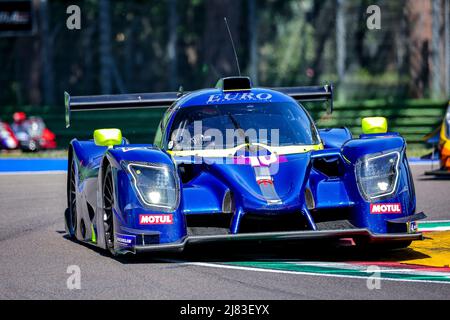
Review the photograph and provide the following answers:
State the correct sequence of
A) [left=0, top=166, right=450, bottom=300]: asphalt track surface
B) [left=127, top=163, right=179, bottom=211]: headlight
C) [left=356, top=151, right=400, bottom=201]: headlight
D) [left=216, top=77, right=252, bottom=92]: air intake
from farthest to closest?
[left=216, top=77, right=252, bottom=92]: air intake
[left=356, top=151, right=400, bottom=201]: headlight
[left=127, top=163, right=179, bottom=211]: headlight
[left=0, top=166, right=450, bottom=300]: asphalt track surface

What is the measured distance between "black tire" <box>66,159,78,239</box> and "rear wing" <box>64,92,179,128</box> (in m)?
0.49

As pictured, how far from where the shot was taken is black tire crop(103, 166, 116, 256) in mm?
9180

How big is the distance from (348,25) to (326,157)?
74364 millimetres

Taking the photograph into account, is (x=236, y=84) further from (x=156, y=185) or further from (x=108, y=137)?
(x=156, y=185)

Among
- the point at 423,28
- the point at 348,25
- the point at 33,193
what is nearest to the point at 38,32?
the point at 423,28

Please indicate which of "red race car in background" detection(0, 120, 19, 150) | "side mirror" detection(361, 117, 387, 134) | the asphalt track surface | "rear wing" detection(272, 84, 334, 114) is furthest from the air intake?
"red race car in background" detection(0, 120, 19, 150)

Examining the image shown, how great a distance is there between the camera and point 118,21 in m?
65.2

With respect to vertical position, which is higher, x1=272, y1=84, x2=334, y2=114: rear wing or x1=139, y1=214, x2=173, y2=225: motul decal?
x1=272, y1=84, x2=334, y2=114: rear wing

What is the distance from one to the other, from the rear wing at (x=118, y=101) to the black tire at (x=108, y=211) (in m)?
2.21

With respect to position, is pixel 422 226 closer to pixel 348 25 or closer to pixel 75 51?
pixel 75 51

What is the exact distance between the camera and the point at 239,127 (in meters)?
9.99

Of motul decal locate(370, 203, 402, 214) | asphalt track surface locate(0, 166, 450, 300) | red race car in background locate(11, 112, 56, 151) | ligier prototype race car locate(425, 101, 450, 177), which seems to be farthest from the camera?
red race car in background locate(11, 112, 56, 151)

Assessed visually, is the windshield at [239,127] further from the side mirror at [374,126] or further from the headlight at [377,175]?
the headlight at [377,175]

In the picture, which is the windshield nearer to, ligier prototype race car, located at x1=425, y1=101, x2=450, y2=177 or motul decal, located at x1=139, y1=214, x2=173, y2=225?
motul decal, located at x1=139, y1=214, x2=173, y2=225
